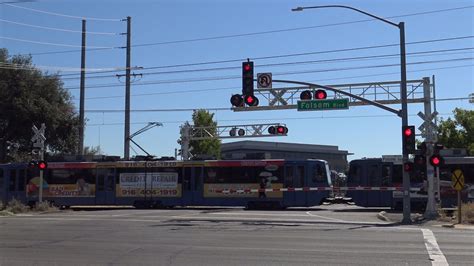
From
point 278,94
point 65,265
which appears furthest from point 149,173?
point 65,265

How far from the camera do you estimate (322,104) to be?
29000 millimetres

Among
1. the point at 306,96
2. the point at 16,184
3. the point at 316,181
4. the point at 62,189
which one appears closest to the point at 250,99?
the point at 306,96

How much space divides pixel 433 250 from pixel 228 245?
197 inches

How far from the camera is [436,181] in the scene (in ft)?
96.0

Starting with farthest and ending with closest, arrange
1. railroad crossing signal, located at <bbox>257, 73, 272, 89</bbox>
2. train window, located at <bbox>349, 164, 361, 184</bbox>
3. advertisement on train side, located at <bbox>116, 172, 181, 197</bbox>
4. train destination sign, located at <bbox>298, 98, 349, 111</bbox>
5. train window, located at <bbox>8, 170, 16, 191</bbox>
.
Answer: train window, located at <bbox>8, 170, 16, 191</bbox> → advertisement on train side, located at <bbox>116, 172, 181, 197</bbox> → train window, located at <bbox>349, 164, 361, 184</bbox> → train destination sign, located at <bbox>298, 98, 349, 111</bbox> → railroad crossing signal, located at <bbox>257, 73, 272, 89</bbox>

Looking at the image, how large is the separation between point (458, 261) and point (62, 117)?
1695 inches

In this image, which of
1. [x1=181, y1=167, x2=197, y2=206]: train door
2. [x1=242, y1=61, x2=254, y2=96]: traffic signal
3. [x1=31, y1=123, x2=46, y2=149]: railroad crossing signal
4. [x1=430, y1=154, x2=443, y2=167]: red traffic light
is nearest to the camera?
[x1=430, y1=154, x2=443, y2=167]: red traffic light

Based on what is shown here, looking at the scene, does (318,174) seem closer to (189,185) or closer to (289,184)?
(289,184)

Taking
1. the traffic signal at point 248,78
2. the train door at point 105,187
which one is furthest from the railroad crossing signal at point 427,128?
the train door at point 105,187

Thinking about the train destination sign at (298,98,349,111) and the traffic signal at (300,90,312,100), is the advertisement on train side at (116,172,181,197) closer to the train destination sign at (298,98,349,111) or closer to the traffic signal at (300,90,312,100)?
the traffic signal at (300,90,312,100)

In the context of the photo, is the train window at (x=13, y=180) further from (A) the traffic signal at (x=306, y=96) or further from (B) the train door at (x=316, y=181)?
(A) the traffic signal at (x=306, y=96)

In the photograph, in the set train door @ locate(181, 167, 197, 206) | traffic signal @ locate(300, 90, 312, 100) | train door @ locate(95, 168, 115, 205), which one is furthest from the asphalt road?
train door @ locate(95, 168, 115, 205)

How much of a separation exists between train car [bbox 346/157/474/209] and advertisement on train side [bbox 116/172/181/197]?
35.3 feet

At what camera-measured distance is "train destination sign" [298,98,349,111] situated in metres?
29.0
